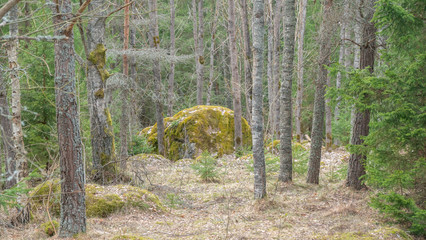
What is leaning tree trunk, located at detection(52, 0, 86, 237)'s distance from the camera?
4770 millimetres

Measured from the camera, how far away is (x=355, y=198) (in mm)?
6965

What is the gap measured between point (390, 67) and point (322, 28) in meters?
2.58

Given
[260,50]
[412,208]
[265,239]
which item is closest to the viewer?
[412,208]

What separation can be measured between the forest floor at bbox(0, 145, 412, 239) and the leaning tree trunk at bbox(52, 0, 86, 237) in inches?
13.0

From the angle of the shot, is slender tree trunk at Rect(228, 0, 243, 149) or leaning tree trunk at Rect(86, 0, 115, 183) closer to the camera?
leaning tree trunk at Rect(86, 0, 115, 183)

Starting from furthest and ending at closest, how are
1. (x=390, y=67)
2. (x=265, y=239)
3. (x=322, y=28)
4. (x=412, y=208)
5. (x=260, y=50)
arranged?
(x=322, y=28) → (x=260, y=50) → (x=390, y=67) → (x=265, y=239) → (x=412, y=208)

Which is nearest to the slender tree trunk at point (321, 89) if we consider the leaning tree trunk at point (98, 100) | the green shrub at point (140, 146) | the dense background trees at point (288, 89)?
the dense background trees at point (288, 89)

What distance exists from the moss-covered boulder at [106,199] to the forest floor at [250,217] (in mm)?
172

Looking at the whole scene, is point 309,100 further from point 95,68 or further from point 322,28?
point 95,68

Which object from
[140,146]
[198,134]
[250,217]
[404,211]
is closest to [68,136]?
[250,217]

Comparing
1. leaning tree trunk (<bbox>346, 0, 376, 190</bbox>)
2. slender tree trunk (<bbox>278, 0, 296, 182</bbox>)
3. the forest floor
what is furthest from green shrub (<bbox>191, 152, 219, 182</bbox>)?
leaning tree trunk (<bbox>346, 0, 376, 190</bbox>)

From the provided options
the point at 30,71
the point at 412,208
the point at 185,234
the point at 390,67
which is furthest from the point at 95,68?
the point at 412,208

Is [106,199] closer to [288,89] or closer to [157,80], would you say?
[288,89]

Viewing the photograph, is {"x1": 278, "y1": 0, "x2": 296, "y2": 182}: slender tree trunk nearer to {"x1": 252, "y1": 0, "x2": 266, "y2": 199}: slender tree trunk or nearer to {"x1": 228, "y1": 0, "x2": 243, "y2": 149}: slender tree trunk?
{"x1": 252, "y1": 0, "x2": 266, "y2": 199}: slender tree trunk
